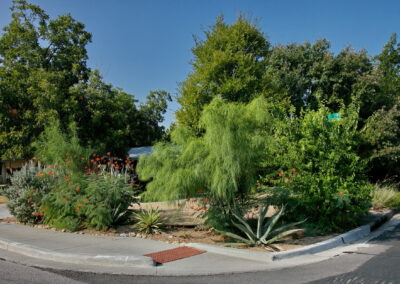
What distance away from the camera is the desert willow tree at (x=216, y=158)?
7199mm

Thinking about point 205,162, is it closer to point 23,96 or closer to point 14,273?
point 14,273

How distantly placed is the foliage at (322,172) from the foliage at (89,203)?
414 cm

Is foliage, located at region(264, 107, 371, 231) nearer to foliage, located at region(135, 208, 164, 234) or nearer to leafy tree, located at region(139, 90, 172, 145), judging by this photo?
foliage, located at region(135, 208, 164, 234)

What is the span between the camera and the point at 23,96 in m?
18.2

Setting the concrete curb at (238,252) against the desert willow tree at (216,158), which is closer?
the concrete curb at (238,252)

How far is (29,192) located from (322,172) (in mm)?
8580

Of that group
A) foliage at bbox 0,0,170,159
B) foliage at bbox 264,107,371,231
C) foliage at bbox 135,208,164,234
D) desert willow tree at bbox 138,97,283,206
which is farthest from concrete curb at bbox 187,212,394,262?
foliage at bbox 0,0,170,159

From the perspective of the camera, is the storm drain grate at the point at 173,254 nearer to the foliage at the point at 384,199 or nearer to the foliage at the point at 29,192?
the foliage at the point at 29,192

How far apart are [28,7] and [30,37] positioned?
1878mm

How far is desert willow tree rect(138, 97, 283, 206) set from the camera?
7.20m

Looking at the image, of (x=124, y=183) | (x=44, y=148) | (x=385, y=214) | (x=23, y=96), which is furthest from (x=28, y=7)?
(x=385, y=214)

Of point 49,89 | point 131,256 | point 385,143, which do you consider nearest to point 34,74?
point 49,89

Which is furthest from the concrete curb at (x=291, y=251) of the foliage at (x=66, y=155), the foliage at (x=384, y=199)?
A: the foliage at (x=66, y=155)

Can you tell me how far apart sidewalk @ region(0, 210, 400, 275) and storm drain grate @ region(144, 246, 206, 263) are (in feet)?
0.58
